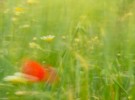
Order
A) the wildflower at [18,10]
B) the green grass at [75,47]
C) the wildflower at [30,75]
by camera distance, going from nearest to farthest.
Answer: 1. the wildflower at [30,75]
2. the green grass at [75,47]
3. the wildflower at [18,10]

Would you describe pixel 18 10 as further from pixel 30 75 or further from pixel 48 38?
pixel 30 75

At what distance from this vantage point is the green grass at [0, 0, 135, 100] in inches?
41.6

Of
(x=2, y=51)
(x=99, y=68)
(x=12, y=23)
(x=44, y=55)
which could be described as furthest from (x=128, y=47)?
(x=12, y=23)

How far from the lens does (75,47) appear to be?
47.0 inches

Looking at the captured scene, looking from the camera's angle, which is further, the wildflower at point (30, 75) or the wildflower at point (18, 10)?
the wildflower at point (18, 10)

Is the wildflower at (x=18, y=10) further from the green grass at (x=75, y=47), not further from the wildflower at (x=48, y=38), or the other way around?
the wildflower at (x=48, y=38)

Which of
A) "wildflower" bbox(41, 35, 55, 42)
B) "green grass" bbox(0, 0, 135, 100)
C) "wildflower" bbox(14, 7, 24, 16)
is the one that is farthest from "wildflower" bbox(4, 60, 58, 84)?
"wildflower" bbox(14, 7, 24, 16)

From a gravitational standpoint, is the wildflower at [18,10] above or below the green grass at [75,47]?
above

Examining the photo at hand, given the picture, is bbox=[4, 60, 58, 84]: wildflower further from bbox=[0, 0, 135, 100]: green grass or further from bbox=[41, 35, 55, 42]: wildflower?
bbox=[41, 35, 55, 42]: wildflower

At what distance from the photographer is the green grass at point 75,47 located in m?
1.06

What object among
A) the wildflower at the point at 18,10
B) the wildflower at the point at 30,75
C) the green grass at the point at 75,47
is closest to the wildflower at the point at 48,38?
the green grass at the point at 75,47

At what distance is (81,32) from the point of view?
1.15 meters

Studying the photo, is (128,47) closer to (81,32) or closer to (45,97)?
(81,32)

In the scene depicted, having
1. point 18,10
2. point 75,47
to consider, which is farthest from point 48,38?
point 18,10
